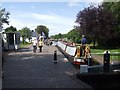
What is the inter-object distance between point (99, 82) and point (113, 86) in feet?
1.60

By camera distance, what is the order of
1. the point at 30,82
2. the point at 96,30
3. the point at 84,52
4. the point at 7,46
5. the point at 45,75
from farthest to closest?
the point at 96,30 < the point at 7,46 < the point at 84,52 < the point at 45,75 < the point at 30,82

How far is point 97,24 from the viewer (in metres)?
47.7

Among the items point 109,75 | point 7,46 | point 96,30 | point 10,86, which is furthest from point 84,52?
point 96,30

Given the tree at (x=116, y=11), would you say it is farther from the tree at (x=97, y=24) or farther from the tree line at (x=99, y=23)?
the tree at (x=97, y=24)

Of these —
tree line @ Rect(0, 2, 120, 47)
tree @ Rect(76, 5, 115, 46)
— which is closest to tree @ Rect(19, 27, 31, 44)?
tree line @ Rect(0, 2, 120, 47)

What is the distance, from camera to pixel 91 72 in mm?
11680

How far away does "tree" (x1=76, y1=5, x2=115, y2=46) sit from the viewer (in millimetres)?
47031

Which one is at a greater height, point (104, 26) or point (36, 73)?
point (104, 26)

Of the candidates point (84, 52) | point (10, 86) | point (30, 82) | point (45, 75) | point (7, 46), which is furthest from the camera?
point (7, 46)

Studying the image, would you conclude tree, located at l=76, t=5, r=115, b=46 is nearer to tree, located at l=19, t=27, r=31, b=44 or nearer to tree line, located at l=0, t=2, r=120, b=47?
tree line, located at l=0, t=2, r=120, b=47

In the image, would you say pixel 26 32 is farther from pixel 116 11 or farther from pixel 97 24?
pixel 97 24

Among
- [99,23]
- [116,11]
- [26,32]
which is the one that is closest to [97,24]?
[99,23]

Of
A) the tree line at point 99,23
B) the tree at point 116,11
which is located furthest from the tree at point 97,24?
the tree at point 116,11

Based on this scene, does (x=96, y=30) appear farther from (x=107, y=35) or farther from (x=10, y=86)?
(x=10, y=86)
